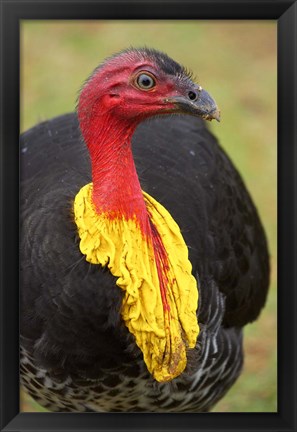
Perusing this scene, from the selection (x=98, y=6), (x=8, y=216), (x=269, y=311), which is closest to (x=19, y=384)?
(x=8, y=216)

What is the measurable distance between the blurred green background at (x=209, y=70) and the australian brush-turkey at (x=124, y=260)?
2244 mm

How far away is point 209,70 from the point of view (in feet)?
21.2

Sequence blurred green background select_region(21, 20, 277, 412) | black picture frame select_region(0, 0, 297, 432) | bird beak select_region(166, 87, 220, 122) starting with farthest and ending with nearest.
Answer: blurred green background select_region(21, 20, 277, 412)
black picture frame select_region(0, 0, 297, 432)
bird beak select_region(166, 87, 220, 122)

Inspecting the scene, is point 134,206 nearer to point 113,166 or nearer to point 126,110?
point 113,166

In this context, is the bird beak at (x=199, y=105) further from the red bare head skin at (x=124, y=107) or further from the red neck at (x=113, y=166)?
the red neck at (x=113, y=166)

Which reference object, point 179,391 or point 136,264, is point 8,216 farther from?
point 179,391

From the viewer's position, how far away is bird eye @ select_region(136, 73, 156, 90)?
9.39 ft

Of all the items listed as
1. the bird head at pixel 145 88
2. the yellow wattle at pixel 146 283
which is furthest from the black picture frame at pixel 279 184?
the bird head at pixel 145 88

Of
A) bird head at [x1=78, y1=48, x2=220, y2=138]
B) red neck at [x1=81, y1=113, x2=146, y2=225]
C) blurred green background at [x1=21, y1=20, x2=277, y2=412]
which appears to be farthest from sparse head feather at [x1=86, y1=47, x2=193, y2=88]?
blurred green background at [x1=21, y1=20, x2=277, y2=412]

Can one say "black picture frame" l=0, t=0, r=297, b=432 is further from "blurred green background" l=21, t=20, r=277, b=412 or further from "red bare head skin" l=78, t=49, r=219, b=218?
"blurred green background" l=21, t=20, r=277, b=412

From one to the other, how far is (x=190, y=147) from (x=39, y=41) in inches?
103

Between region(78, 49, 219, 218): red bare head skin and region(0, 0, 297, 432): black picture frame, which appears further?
region(0, 0, 297, 432): black picture frame

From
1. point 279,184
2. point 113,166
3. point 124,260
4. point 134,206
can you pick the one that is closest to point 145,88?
point 113,166

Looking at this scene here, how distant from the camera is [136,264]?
115 inches
